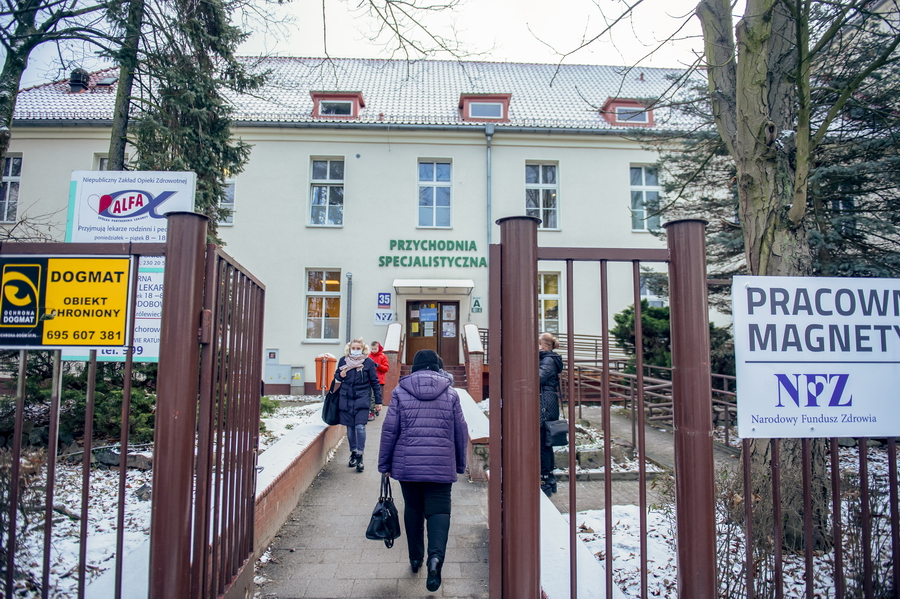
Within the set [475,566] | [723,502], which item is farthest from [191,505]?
[723,502]

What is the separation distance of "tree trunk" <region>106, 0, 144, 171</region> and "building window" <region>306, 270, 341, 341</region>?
9791 mm

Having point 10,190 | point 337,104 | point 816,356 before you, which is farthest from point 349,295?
point 816,356

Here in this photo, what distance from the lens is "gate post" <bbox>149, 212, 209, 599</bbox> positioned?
2.04 metres

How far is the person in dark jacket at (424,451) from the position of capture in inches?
146

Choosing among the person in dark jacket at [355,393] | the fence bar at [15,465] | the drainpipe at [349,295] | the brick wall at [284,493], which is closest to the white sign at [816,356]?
the fence bar at [15,465]

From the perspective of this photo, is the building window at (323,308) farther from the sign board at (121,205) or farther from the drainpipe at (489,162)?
the sign board at (121,205)

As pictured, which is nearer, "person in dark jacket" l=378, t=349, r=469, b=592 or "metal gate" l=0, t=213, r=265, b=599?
"metal gate" l=0, t=213, r=265, b=599

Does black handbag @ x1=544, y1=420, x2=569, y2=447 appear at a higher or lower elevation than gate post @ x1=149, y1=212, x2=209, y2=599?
lower

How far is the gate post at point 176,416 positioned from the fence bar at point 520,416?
125 centimetres

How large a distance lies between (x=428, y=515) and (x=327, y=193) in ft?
47.7

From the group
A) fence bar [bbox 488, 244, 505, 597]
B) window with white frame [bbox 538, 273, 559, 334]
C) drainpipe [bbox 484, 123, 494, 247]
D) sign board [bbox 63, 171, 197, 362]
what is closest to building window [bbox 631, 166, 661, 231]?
window with white frame [bbox 538, 273, 559, 334]

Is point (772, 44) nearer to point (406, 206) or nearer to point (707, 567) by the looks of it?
point (707, 567)

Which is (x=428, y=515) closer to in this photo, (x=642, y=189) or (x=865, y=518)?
(x=865, y=518)

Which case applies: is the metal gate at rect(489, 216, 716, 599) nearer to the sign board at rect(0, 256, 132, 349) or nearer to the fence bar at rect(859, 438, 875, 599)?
the fence bar at rect(859, 438, 875, 599)
